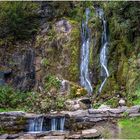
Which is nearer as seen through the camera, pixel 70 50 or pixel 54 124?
pixel 54 124

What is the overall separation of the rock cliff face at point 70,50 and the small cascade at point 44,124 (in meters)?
3.39

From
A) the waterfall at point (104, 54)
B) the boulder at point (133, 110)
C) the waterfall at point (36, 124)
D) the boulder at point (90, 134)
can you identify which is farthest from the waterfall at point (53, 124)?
the waterfall at point (104, 54)

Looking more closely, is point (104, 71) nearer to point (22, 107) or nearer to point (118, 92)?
point (118, 92)

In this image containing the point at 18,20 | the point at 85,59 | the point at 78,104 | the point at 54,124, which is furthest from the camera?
the point at 18,20

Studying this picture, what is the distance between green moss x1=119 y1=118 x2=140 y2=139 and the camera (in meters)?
10.1

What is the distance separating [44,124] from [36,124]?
29 centimetres

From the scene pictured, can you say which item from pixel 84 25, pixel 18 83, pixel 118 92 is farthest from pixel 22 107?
Result: pixel 84 25

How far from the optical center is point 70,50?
56.1ft

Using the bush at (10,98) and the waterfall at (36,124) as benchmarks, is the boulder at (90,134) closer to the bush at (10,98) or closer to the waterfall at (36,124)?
the waterfall at (36,124)

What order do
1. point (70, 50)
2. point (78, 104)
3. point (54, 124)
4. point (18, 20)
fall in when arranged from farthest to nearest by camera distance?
point (18, 20) < point (70, 50) < point (78, 104) < point (54, 124)

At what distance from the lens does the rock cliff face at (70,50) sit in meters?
15.3

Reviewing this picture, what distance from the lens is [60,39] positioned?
57.3ft

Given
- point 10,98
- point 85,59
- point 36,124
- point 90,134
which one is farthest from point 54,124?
point 85,59

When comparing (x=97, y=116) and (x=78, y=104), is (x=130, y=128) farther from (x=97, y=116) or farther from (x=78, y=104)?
(x=78, y=104)
